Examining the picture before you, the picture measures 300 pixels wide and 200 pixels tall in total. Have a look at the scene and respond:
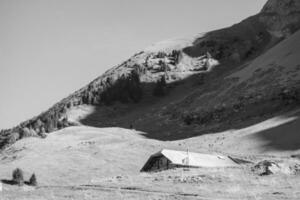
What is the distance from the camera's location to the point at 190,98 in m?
155

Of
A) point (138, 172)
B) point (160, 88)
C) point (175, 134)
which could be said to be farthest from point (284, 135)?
point (160, 88)

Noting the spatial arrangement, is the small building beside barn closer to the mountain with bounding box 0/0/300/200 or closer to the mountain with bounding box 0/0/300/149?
the mountain with bounding box 0/0/300/200

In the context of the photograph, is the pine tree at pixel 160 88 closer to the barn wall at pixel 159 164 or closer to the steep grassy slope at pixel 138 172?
the steep grassy slope at pixel 138 172

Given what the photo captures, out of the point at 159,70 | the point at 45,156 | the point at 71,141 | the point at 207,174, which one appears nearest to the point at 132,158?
the point at 45,156

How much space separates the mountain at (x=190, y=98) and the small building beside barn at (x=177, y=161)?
45.7m

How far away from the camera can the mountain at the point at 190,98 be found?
121 m

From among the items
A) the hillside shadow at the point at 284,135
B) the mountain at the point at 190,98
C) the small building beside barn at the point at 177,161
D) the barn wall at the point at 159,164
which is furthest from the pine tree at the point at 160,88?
the barn wall at the point at 159,164

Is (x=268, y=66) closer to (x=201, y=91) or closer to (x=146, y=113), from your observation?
(x=201, y=91)

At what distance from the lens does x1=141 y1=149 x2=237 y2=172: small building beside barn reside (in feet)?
185

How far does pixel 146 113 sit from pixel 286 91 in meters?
52.9

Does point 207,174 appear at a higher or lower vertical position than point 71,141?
lower

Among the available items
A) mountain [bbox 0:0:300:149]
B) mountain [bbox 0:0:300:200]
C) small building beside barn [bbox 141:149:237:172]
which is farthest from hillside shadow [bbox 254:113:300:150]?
small building beside barn [bbox 141:149:237:172]

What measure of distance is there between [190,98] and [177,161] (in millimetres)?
99061

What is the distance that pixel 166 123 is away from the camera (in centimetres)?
13700
